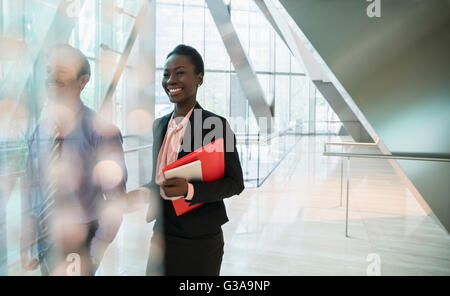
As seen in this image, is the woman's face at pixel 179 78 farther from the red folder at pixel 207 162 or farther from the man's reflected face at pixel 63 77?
the man's reflected face at pixel 63 77

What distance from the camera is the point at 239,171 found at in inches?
45.8

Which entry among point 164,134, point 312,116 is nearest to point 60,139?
point 164,134

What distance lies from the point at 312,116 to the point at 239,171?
76.0ft

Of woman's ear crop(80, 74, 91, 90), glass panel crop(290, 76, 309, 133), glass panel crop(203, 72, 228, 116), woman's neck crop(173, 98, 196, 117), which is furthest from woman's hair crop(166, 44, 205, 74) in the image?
glass panel crop(290, 76, 309, 133)

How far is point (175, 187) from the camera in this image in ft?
3.37

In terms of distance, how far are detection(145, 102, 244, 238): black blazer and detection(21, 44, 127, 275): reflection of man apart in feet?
0.60

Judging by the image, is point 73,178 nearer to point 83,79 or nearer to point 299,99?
point 83,79

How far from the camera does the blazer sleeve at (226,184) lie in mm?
1058

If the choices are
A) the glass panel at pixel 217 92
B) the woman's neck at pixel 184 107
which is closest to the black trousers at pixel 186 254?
the woman's neck at pixel 184 107

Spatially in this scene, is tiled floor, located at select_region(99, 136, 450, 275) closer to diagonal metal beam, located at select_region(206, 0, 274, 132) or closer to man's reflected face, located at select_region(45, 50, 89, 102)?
man's reflected face, located at select_region(45, 50, 89, 102)

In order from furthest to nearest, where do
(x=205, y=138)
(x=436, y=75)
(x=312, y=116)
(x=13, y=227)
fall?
(x=312, y=116) < (x=436, y=75) < (x=13, y=227) < (x=205, y=138)

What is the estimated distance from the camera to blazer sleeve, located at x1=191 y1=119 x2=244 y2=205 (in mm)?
A: 1058

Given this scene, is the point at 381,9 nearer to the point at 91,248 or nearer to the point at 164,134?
the point at 164,134
